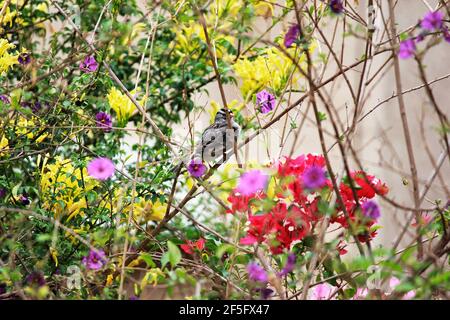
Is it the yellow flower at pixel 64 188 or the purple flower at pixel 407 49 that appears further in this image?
the yellow flower at pixel 64 188

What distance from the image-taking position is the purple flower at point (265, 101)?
1.85 metres

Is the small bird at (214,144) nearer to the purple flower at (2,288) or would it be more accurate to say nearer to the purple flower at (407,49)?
the purple flower at (2,288)

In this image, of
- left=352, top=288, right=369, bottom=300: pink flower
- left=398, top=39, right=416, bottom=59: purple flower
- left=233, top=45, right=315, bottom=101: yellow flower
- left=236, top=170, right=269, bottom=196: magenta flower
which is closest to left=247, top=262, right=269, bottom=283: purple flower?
left=236, top=170, right=269, bottom=196: magenta flower

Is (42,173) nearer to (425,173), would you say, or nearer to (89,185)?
(89,185)

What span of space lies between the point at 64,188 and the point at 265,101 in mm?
556

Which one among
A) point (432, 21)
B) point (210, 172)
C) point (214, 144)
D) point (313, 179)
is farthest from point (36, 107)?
point (432, 21)

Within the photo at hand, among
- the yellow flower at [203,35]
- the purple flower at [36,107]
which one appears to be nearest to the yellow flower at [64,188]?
the purple flower at [36,107]

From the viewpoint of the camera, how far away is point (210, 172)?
168 cm

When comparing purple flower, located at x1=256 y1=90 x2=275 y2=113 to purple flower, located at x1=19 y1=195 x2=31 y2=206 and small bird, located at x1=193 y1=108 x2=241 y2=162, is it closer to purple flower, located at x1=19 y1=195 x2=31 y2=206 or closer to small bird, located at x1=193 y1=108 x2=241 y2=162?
small bird, located at x1=193 y1=108 x2=241 y2=162

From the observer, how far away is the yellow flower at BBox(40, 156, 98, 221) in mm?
1903

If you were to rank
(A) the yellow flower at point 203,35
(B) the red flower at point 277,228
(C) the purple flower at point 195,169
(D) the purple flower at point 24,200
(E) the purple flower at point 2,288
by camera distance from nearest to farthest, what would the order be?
1. (B) the red flower at point 277,228
2. (C) the purple flower at point 195,169
3. (E) the purple flower at point 2,288
4. (D) the purple flower at point 24,200
5. (A) the yellow flower at point 203,35

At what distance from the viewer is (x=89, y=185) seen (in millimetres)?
1938
